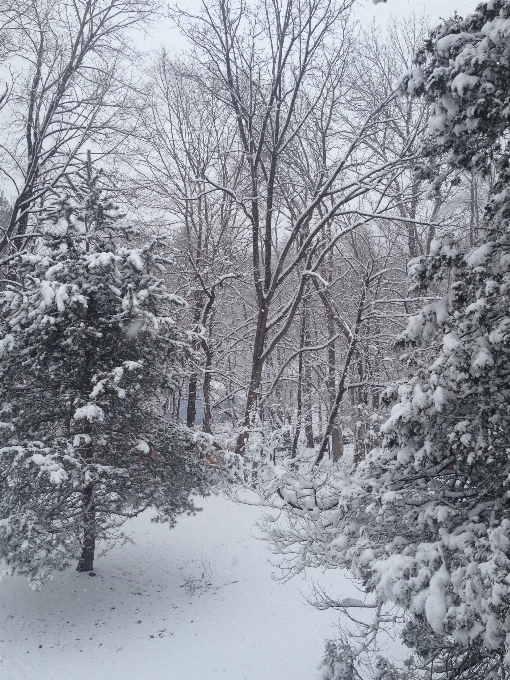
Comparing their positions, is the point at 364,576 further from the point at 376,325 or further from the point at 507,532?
the point at 376,325

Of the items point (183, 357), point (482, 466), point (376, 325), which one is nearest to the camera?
point (482, 466)

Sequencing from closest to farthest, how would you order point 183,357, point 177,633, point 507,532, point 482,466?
1. point 507,532
2. point 482,466
3. point 177,633
4. point 183,357

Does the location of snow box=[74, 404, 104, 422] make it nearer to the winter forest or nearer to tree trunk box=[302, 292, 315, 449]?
the winter forest

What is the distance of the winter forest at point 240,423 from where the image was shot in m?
3.77

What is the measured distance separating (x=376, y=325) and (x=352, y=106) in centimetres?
721

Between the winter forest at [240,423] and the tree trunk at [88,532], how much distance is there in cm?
5

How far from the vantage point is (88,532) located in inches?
309

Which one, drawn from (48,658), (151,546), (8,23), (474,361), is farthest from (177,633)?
(8,23)

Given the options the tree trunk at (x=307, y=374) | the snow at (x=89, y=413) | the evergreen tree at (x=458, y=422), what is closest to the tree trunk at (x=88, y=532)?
the snow at (x=89, y=413)

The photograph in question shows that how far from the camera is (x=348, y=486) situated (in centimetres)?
477

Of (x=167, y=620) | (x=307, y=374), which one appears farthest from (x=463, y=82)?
(x=307, y=374)

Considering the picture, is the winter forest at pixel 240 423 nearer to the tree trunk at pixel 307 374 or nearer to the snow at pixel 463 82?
the snow at pixel 463 82

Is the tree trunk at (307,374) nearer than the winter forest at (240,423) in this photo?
No

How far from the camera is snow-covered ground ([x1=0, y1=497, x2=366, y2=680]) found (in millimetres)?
6613
